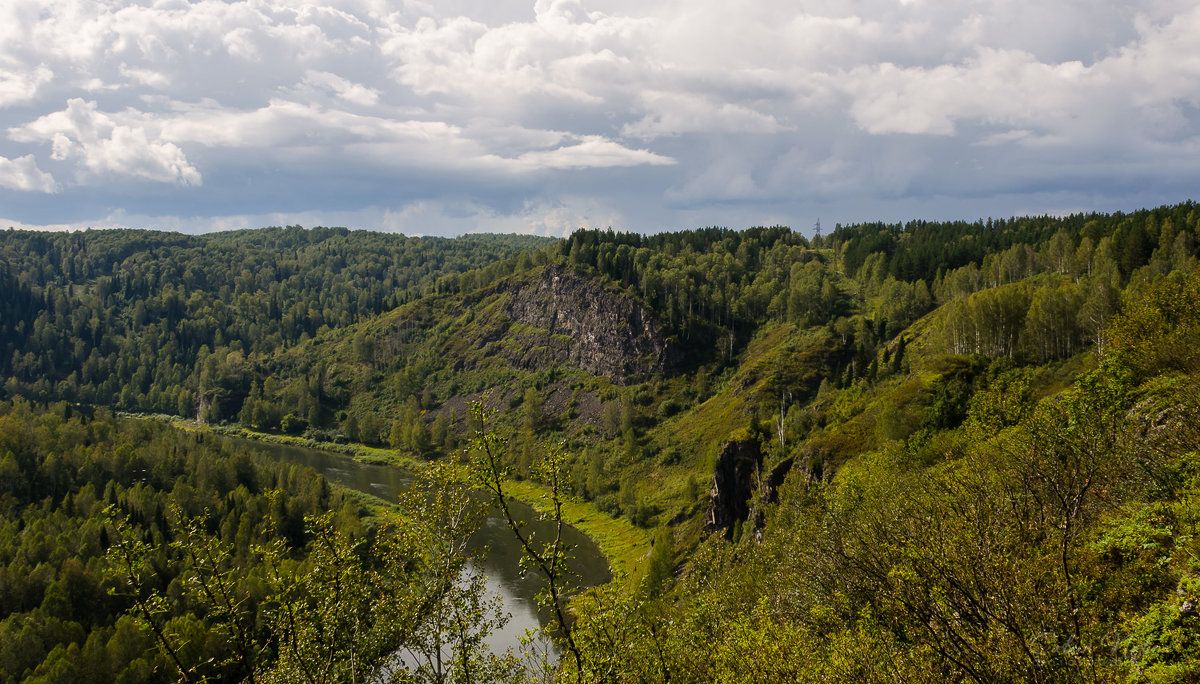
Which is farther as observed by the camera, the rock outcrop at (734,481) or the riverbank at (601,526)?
A: the riverbank at (601,526)

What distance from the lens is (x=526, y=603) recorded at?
2844 inches

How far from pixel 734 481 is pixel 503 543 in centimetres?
3982

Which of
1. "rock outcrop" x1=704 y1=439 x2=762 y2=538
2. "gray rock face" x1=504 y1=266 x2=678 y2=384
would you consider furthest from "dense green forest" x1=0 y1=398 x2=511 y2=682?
"gray rock face" x1=504 y1=266 x2=678 y2=384

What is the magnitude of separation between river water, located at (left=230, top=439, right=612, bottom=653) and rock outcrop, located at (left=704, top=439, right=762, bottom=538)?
58.6 feet

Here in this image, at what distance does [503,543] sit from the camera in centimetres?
9744

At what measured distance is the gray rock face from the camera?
164 m

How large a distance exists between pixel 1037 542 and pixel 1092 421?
13.4ft

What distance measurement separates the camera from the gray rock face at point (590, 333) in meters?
164

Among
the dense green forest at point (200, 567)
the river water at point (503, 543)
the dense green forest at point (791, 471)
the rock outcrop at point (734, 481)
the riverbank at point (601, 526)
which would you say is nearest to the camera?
the dense green forest at point (200, 567)

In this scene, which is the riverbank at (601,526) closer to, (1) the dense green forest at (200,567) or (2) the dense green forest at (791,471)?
(2) the dense green forest at (791,471)

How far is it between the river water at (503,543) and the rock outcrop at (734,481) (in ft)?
58.6

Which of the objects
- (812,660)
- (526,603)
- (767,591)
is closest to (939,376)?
(767,591)

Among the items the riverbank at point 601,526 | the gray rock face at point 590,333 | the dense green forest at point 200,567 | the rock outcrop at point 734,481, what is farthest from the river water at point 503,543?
the gray rock face at point 590,333

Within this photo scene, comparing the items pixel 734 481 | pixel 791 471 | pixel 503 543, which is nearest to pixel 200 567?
pixel 791 471
